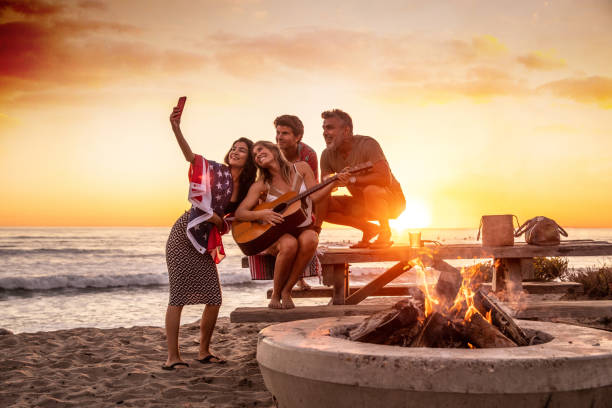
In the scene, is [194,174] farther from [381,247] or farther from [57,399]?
[57,399]

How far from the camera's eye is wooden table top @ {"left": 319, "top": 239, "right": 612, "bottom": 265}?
4.52 metres

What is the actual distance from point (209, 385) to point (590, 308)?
308cm

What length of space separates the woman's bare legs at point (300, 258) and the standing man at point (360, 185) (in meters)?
0.72

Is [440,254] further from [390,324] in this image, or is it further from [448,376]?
[448,376]

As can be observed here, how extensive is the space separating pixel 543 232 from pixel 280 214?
2332mm

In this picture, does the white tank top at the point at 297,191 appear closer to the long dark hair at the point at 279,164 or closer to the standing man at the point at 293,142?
the long dark hair at the point at 279,164

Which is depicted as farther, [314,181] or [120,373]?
[120,373]

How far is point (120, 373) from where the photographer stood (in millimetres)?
4879

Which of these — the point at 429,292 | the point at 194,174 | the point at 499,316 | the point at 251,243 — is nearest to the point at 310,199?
the point at 251,243

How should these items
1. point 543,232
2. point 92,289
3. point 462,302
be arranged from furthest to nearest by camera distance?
point 92,289
point 543,232
point 462,302

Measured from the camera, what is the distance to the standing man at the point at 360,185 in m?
4.91

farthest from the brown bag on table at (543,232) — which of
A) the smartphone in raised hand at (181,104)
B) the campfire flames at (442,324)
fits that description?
the smartphone in raised hand at (181,104)

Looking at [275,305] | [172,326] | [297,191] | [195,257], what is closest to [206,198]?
[195,257]

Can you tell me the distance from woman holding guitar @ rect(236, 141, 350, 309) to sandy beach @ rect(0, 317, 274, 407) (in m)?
0.82
